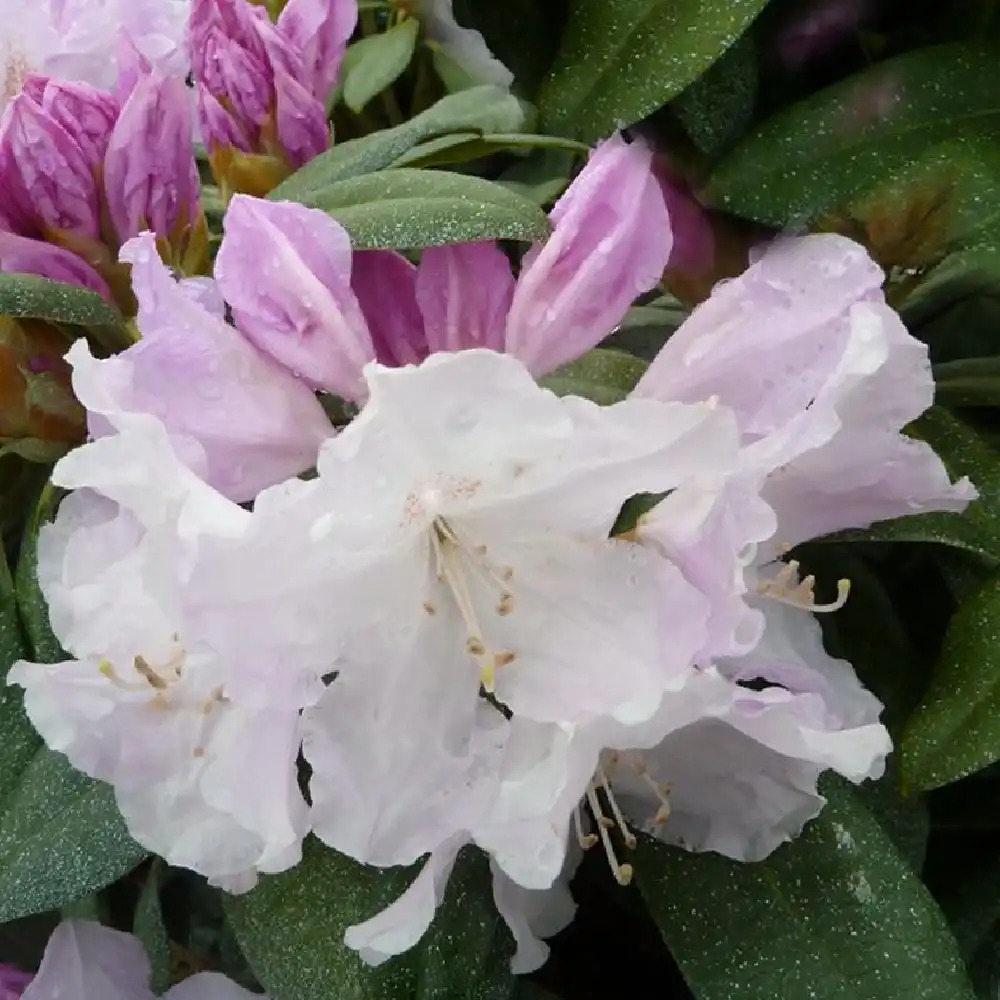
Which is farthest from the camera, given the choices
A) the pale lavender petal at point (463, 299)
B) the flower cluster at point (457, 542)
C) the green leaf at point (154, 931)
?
the green leaf at point (154, 931)

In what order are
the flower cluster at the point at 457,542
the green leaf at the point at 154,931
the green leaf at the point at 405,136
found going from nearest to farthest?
1. the flower cluster at the point at 457,542
2. the green leaf at the point at 405,136
3. the green leaf at the point at 154,931

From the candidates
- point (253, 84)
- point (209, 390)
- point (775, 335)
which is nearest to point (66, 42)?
point (253, 84)

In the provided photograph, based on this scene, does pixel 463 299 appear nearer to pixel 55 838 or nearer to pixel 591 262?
pixel 591 262

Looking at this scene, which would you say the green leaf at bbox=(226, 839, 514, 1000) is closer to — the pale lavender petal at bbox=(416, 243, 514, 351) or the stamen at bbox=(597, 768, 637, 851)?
the stamen at bbox=(597, 768, 637, 851)

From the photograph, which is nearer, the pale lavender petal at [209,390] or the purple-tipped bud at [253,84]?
the pale lavender petal at [209,390]

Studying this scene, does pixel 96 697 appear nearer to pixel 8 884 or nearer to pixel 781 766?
pixel 8 884

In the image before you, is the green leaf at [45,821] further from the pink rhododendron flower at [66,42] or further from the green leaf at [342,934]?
the pink rhododendron flower at [66,42]

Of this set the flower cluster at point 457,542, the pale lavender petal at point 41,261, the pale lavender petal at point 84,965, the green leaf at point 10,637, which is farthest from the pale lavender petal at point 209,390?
the pale lavender petal at point 84,965
